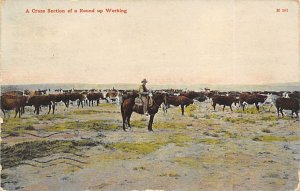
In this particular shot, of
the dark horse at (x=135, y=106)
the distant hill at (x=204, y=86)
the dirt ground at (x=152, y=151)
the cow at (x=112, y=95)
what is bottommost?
the dirt ground at (x=152, y=151)

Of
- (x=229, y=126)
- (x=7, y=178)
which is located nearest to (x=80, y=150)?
(x=7, y=178)

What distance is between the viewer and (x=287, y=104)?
4.90m

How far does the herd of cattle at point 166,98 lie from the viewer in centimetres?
474

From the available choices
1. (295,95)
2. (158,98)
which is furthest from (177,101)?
(295,95)

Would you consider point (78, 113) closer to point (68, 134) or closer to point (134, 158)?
point (68, 134)

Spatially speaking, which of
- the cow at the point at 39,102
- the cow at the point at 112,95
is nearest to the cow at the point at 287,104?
the cow at the point at 112,95

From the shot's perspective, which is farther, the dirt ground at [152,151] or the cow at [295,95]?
the cow at [295,95]

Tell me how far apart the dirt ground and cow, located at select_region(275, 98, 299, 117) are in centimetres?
13

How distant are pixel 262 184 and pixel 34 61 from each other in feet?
11.1

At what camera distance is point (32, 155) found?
4676mm

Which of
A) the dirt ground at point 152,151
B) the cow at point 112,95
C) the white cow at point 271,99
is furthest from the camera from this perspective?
the white cow at point 271,99

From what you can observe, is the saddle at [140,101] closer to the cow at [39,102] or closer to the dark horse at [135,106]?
the dark horse at [135,106]

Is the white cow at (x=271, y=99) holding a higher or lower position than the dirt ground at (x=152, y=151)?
higher

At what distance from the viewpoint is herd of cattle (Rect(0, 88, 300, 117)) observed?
4.74 meters
